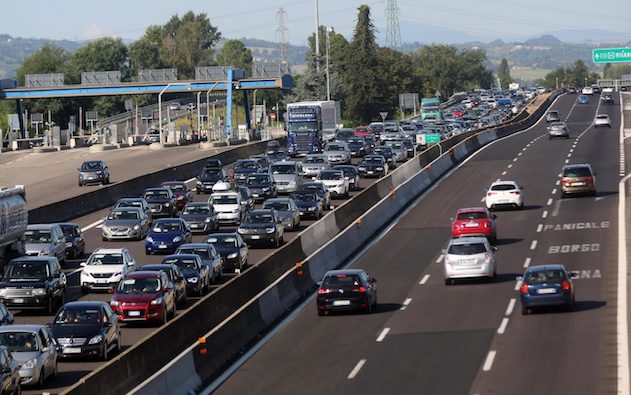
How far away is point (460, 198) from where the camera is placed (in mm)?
62781

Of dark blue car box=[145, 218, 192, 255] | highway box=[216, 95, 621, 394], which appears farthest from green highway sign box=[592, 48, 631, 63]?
dark blue car box=[145, 218, 192, 255]

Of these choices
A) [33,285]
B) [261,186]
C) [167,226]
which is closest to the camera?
[33,285]

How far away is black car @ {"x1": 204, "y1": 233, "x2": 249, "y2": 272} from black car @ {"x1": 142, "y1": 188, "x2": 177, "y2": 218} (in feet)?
49.7

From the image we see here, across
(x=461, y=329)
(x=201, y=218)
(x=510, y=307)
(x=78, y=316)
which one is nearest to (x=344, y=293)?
(x=461, y=329)

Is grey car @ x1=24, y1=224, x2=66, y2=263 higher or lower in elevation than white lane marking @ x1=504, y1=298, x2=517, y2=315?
higher

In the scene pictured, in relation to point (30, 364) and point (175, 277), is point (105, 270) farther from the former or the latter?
point (30, 364)

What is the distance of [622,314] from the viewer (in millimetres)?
32188

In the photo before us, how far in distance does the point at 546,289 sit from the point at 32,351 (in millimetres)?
13139

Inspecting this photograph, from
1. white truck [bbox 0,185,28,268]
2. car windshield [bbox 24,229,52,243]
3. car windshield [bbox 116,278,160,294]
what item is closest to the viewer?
car windshield [bbox 116,278,160,294]

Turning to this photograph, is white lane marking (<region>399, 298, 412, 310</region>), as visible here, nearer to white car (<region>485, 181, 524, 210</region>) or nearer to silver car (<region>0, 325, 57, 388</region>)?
silver car (<region>0, 325, 57, 388</region>)

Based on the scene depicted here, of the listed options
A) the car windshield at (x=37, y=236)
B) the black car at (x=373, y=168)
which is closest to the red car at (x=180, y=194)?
the black car at (x=373, y=168)

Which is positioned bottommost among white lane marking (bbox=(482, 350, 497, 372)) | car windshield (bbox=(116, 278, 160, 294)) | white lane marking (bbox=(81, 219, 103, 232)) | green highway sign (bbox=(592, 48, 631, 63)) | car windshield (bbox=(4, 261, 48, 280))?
white lane marking (bbox=(81, 219, 103, 232))

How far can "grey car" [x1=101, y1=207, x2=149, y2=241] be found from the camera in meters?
50.8

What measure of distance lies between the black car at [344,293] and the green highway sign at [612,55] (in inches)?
1714
